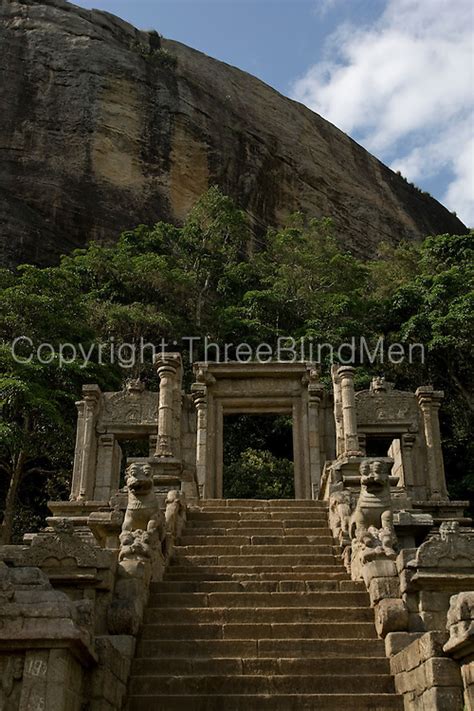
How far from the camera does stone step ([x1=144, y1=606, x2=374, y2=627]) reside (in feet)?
28.2

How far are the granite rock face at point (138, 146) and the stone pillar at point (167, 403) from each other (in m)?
17.2

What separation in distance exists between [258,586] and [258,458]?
534 inches

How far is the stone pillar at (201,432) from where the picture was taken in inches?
679

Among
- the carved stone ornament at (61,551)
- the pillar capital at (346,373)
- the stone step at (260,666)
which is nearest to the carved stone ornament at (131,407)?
the pillar capital at (346,373)

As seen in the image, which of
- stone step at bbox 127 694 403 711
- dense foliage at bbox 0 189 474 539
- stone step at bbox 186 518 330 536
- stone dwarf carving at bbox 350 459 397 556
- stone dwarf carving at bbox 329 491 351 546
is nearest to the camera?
stone step at bbox 127 694 403 711

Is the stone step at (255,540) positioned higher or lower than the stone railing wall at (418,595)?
higher

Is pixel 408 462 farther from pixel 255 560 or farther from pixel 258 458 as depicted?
pixel 255 560

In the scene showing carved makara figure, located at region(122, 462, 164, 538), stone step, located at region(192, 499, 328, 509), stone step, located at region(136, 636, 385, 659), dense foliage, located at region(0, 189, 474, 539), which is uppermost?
dense foliage, located at region(0, 189, 474, 539)

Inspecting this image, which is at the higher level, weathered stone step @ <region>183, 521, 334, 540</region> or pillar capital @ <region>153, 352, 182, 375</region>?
pillar capital @ <region>153, 352, 182, 375</region>

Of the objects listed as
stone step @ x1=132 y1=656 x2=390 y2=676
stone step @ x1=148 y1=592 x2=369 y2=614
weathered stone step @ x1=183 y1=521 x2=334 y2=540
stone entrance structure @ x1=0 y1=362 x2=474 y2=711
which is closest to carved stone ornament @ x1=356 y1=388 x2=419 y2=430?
stone entrance structure @ x1=0 y1=362 x2=474 y2=711

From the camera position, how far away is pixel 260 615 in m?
8.63

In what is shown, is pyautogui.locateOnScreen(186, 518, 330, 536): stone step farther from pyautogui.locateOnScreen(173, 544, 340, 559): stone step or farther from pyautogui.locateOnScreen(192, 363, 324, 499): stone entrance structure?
pyautogui.locateOnScreen(192, 363, 324, 499): stone entrance structure

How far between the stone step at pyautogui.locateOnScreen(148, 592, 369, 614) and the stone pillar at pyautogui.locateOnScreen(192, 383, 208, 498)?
7907 mm

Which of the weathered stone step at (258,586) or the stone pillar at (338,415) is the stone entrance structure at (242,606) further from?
the stone pillar at (338,415)
